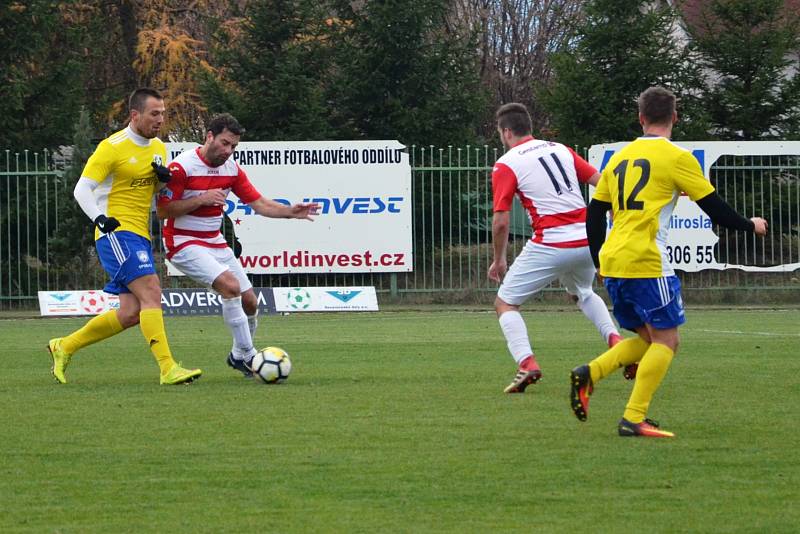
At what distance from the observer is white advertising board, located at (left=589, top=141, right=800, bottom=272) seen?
2441 cm

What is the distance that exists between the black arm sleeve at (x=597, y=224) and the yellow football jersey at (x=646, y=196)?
167mm

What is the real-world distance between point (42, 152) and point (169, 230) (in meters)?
17.5

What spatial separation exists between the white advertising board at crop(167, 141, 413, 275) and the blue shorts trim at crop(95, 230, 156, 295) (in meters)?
13.6

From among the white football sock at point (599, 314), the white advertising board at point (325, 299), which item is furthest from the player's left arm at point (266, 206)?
the white advertising board at point (325, 299)

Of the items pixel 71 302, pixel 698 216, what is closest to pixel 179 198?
pixel 71 302

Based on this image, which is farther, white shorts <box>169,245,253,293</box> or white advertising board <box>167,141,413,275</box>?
white advertising board <box>167,141,413,275</box>

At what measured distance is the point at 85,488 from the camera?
19.8ft

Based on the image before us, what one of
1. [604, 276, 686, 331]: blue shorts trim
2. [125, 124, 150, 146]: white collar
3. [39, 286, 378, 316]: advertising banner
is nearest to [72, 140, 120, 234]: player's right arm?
[125, 124, 150, 146]: white collar

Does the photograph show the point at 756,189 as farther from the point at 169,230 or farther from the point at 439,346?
the point at 169,230

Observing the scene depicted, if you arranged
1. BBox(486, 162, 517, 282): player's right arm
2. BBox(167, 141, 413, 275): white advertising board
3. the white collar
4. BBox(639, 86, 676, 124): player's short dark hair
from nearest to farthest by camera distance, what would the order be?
BBox(639, 86, 676, 124): player's short dark hair, BBox(486, 162, 517, 282): player's right arm, the white collar, BBox(167, 141, 413, 275): white advertising board

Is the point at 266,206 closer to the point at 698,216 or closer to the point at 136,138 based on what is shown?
the point at 136,138

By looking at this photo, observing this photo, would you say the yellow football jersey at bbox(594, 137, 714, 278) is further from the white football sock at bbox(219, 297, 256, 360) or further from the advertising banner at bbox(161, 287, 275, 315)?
the advertising banner at bbox(161, 287, 275, 315)

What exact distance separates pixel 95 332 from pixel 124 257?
722mm

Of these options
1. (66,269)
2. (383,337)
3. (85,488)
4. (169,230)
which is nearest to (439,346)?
(383,337)
